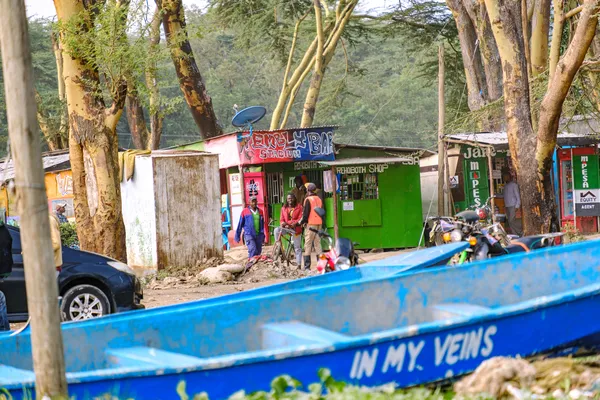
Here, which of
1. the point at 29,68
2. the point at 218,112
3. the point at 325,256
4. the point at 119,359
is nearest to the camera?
the point at 29,68

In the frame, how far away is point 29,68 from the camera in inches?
201

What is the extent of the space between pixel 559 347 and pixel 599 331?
1.14ft

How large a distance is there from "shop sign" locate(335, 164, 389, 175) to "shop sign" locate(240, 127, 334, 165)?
0.55 metres

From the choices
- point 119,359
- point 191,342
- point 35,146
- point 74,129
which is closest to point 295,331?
point 191,342

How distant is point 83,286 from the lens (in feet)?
39.7

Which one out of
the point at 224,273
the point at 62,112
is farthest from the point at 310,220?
the point at 62,112

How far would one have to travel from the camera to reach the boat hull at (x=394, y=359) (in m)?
6.02

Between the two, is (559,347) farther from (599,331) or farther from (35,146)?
(35,146)

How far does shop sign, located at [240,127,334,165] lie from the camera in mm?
23422

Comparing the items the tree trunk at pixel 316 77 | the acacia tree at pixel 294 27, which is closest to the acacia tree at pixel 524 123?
the acacia tree at pixel 294 27

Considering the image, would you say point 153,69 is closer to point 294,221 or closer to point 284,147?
point 294,221

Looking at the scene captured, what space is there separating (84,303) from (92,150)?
4883 millimetres

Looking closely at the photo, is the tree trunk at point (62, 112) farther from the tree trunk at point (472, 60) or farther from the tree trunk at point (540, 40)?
the tree trunk at point (540, 40)

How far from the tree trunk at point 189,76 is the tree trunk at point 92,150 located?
5.04 m
